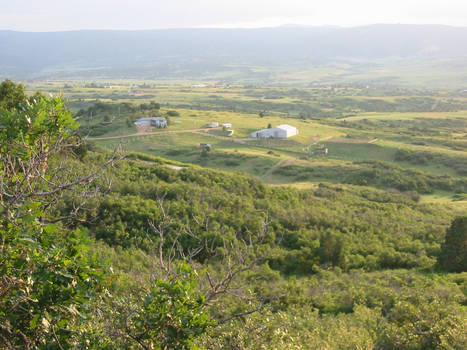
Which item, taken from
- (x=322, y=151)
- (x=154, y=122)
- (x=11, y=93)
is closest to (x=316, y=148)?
(x=322, y=151)

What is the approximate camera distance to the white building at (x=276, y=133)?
58312mm

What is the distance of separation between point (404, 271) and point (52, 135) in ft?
45.8

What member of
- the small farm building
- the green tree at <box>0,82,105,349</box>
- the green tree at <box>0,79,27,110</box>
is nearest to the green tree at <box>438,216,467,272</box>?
the green tree at <box>0,82,105,349</box>

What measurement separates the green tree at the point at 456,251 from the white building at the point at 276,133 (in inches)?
1638

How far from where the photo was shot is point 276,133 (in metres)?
58.5

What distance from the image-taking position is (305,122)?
71.5 metres

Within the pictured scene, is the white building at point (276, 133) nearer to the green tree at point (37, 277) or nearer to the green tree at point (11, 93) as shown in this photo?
the green tree at point (11, 93)

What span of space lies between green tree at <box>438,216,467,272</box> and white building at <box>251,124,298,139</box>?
4160cm

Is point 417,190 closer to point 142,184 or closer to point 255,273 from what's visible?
point 142,184

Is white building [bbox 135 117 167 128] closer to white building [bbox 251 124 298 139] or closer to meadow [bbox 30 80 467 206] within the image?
meadow [bbox 30 80 467 206]

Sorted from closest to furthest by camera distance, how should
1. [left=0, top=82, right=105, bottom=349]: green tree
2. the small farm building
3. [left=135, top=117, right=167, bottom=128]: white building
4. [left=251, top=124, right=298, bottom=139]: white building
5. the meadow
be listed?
[left=0, top=82, right=105, bottom=349]: green tree < the meadow < the small farm building < [left=251, top=124, right=298, bottom=139]: white building < [left=135, top=117, right=167, bottom=128]: white building

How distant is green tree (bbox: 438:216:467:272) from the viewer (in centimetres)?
1645

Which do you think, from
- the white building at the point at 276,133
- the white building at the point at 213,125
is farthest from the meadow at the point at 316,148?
the white building at the point at 213,125

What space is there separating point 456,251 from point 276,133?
4286cm
